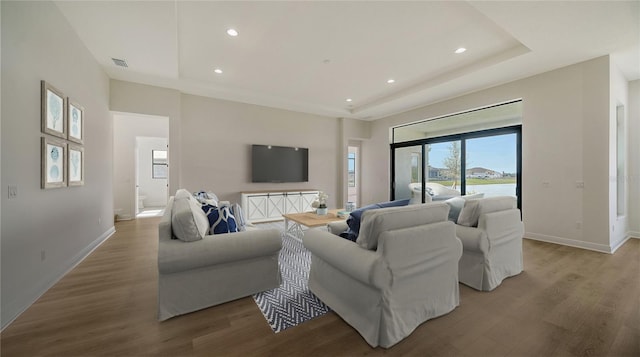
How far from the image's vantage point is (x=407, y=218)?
5.87ft

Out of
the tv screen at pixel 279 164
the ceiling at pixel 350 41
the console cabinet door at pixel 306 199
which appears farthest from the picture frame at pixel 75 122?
the console cabinet door at pixel 306 199

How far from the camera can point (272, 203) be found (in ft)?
19.4

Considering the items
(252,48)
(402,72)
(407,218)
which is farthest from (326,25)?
(407,218)

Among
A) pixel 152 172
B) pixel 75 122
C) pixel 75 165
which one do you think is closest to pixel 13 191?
pixel 75 165

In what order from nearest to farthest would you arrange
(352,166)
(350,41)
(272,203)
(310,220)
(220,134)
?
(350,41) → (310,220) → (220,134) → (272,203) → (352,166)

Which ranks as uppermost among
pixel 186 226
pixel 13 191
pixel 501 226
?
pixel 13 191

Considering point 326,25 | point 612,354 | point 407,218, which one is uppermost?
point 326,25

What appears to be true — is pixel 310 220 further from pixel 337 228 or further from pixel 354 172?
pixel 354 172

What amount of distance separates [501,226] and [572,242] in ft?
8.16

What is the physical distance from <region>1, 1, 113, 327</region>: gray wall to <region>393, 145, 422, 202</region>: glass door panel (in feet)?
22.2

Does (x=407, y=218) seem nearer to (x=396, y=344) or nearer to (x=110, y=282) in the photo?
(x=396, y=344)

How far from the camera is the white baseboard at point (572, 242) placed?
353 cm

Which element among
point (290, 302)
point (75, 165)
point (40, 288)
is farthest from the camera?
point (75, 165)

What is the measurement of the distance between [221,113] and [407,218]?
206 inches
